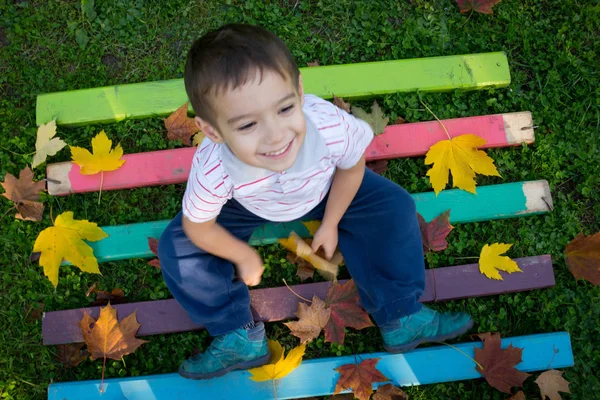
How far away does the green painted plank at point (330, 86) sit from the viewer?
8.98ft

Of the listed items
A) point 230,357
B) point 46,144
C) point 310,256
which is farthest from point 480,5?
point 46,144

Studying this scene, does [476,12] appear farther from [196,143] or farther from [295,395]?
[295,395]

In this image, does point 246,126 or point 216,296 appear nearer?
point 246,126

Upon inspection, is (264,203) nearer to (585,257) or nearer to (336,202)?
(336,202)

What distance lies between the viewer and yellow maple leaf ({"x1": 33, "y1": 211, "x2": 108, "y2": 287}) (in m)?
2.53

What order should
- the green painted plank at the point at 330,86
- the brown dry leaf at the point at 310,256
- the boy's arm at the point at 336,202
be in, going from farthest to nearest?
the green painted plank at the point at 330,86, the brown dry leaf at the point at 310,256, the boy's arm at the point at 336,202

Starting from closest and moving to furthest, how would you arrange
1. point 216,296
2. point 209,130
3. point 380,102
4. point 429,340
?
point 209,130 < point 216,296 < point 429,340 < point 380,102

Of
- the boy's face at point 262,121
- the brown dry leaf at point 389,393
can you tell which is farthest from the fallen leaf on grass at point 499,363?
the boy's face at point 262,121

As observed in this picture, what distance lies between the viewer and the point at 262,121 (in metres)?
1.55

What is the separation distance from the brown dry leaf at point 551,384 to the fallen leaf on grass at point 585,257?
48 centimetres

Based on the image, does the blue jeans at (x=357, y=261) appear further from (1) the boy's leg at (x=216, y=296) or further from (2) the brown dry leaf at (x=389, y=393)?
(2) the brown dry leaf at (x=389, y=393)

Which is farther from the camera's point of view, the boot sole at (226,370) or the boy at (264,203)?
the boot sole at (226,370)

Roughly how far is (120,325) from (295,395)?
890 millimetres

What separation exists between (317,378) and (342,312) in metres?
0.32
